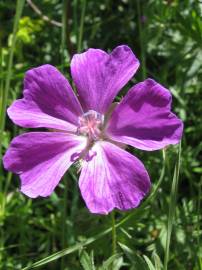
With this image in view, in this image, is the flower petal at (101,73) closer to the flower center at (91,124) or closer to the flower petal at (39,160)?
the flower center at (91,124)

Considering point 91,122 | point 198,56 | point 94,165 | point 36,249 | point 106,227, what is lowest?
point 36,249

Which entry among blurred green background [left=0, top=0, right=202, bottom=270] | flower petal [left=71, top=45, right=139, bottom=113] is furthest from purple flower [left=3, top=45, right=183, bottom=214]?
blurred green background [left=0, top=0, right=202, bottom=270]

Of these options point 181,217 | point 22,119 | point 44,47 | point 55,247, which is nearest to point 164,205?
point 181,217

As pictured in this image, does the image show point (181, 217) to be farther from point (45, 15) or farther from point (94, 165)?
point (45, 15)

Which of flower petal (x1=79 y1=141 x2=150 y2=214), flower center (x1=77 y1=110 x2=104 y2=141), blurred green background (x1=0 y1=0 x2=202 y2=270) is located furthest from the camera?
blurred green background (x1=0 y1=0 x2=202 y2=270)

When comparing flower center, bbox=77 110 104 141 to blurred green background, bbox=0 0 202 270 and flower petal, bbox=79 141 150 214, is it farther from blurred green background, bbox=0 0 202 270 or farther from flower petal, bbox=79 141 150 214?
blurred green background, bbox=0 0 202 270

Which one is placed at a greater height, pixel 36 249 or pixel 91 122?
pixel 91 122

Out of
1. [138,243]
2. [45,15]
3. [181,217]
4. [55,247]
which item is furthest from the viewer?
[45,15]

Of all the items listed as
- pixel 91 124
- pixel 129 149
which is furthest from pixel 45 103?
pixel 129 149
